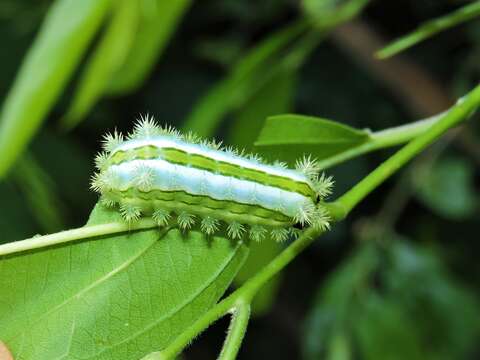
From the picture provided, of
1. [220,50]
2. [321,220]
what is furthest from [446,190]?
[321,220]

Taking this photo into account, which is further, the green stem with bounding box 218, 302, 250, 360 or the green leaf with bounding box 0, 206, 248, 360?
the green leaf with bounding box 0, 206, 248, 360

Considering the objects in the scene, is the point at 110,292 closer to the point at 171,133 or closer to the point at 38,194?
the point at 171,133

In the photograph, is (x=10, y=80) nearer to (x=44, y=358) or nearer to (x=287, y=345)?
(x=287, y=345)

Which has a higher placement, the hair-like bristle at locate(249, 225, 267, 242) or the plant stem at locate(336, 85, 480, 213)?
the plant stem at locate(336, 85, 480, 213)

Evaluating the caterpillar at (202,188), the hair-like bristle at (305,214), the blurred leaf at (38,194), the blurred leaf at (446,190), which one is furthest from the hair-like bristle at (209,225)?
the blurred leaf at (446,190)

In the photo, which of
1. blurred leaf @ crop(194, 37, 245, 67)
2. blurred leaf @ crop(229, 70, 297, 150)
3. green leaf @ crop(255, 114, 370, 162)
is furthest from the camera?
blurred leaf @ crop(194, 37, 245, 67)

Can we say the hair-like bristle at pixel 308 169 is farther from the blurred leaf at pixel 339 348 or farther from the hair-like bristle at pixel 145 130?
the blurred leaf at pixel 339 348

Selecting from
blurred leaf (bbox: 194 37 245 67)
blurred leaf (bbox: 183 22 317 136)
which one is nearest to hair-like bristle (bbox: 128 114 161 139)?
blurred leaf (bbox: 183 22 317 136)

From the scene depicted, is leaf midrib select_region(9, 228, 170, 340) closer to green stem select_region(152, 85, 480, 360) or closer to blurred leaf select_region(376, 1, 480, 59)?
green stem select_region(152, 85, 480, 360)

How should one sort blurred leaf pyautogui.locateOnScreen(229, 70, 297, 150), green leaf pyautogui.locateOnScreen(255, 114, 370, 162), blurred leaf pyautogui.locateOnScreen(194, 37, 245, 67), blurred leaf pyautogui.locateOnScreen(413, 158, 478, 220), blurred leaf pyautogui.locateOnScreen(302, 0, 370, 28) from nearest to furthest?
green leaf pyautogui.locateOnScreen(255, 114, 370, 162) < blurred leaf pyautogui.locateOnScreen(302, 0, 370, 28) < blurred leaf pyautogui.locateOnScreen(229, 70, 297, 150) < blurred leaf pyautogui.locateOnScreen(413, 158, 478, 220) < blurred leaf pyautogui.locateOnScreen(194, 37, 245, 67)
